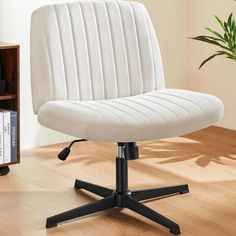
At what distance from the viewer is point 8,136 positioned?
3223 millimetres

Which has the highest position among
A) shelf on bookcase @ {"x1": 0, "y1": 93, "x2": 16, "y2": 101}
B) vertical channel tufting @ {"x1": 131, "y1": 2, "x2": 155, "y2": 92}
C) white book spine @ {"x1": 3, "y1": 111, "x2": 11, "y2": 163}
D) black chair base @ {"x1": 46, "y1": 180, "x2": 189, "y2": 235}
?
vertical channel tufting @ {"x1": 131, "y1": 2, "x2": 155, "y2": 92}

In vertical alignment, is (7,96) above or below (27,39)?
below

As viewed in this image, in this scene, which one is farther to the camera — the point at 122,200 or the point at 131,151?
the point at 122,200

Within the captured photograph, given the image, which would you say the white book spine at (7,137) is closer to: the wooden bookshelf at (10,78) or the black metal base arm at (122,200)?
the wooden bookshelf at (10,78)

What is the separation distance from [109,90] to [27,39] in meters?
1.03

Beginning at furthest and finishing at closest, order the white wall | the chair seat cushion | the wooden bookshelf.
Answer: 1. the white wall
2. the wooden bookshelf
3. the chair seat cushion

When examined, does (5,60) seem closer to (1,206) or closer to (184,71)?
(1,206)

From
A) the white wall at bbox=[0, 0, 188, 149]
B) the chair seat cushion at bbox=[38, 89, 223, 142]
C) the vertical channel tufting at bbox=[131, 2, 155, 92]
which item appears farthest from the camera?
the white wall at bbox=[0, 0, 188, 149]

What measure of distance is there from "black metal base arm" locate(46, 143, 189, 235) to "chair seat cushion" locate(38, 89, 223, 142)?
263 millimetres

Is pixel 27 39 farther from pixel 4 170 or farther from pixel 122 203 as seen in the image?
pixel 122 203

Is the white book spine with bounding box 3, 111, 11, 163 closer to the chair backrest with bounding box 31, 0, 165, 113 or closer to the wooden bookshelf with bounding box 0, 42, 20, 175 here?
the wooden bookshelf with bounding box 0, 42, 20, 175

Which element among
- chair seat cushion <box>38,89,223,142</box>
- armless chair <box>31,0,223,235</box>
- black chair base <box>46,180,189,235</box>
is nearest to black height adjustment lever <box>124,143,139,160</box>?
armless chair <box>31,0,223,235</box>

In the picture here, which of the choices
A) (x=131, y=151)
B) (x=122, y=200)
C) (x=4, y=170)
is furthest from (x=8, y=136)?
(x=131, y=151)

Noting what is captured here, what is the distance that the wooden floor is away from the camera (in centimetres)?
262
